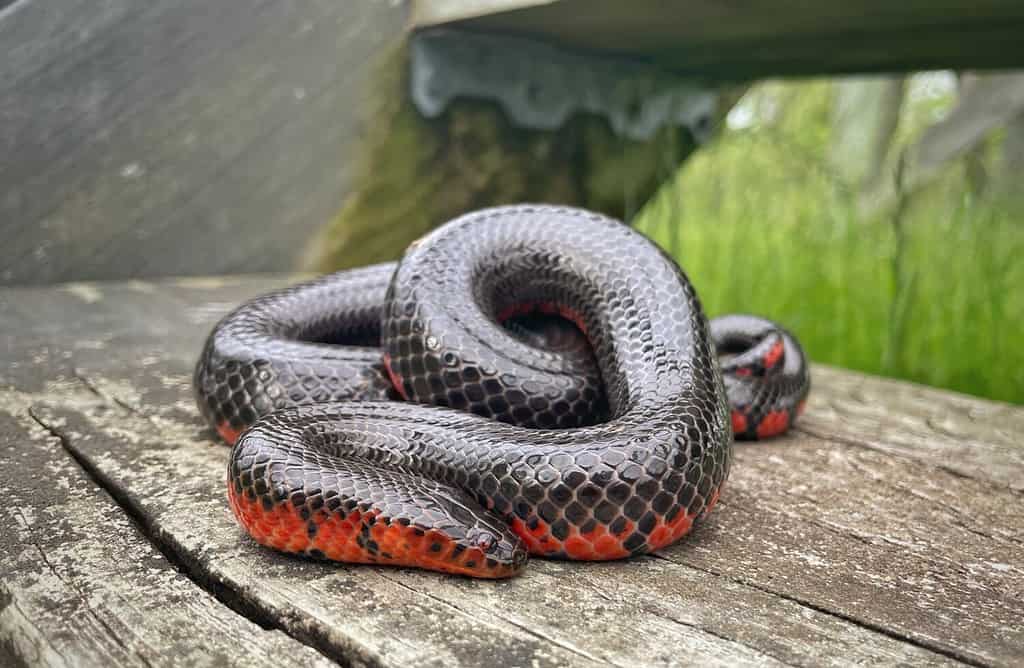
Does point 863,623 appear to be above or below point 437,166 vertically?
below

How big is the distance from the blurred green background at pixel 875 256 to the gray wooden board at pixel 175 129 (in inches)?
73.9

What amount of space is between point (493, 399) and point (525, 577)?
649mm

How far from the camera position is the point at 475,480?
6.55 feet

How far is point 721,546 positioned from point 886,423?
138cm

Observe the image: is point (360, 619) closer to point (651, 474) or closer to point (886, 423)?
point (651, 474)

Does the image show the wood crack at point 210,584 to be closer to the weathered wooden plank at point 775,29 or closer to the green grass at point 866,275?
the weathered wooden plank at point 775,29

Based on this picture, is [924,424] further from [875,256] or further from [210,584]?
[875,256]

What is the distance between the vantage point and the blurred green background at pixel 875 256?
4.28 m

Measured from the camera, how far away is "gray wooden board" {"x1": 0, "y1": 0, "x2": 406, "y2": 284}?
3.86m

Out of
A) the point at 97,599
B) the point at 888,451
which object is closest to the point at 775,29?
the point at 888,451

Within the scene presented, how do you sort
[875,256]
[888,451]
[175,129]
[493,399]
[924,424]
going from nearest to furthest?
1. [493,399]
2. [888,451]
3. [924,424]
4. [175,129]
5. [875,256]

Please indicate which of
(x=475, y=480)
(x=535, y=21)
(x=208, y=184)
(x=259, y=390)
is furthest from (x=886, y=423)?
(x=208, y=184)

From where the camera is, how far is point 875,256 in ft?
17.8

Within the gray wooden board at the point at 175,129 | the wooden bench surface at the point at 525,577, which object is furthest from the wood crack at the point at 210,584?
the gray wooden board at the point at 175,129
